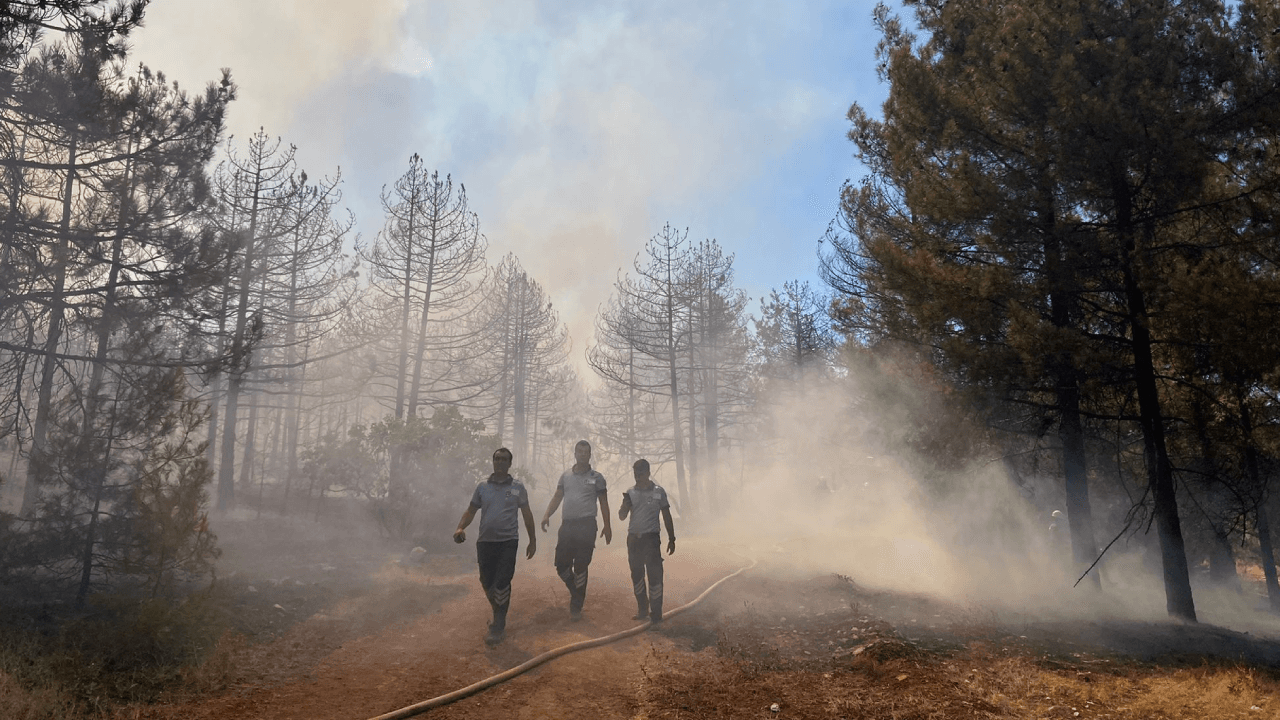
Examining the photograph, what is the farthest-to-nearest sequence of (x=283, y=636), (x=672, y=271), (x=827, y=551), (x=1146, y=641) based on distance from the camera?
(x=672, y=271) < (x=827, y=551) < (x=283, y=636) < (x=1146, y=641)

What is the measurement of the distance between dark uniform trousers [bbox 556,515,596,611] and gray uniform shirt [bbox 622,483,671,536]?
0.53m

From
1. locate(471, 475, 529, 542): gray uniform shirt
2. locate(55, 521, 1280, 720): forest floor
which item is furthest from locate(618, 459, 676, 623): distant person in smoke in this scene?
locate(471, 475, 529, 542): gray uniform shirt

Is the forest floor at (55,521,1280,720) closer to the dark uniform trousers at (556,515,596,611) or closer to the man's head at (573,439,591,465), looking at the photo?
the dark uniform trousers at (556,515,596,611)

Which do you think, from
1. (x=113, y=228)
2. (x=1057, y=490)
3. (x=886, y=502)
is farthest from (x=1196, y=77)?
(x=113, y=228)

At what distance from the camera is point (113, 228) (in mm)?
8898

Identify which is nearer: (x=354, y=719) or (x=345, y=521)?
(x=354, y=719)

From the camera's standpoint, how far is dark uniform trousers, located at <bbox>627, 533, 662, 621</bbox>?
25.5 feet

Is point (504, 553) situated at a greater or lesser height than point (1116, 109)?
lesser

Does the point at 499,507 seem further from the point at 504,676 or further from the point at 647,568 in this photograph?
the point at 647,568

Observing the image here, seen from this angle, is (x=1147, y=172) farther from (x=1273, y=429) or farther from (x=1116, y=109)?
(x=1273, y=429)

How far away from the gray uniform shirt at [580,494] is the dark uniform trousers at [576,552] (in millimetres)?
88

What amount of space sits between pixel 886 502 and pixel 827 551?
4952 millimetres

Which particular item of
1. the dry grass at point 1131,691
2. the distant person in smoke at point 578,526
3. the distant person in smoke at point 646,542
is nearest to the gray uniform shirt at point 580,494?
the distant person in smoke at point 578,526

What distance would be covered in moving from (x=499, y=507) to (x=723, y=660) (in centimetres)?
292
